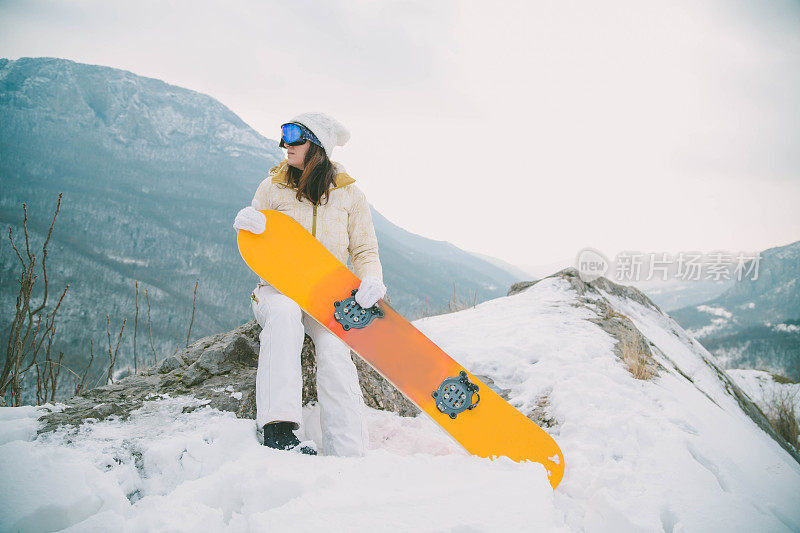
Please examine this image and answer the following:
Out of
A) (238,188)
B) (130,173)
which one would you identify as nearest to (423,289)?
(238,188)

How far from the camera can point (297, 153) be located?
2.46 meters

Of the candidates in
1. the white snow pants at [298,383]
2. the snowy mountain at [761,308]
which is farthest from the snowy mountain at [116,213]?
the snowy mountain at [761,308]

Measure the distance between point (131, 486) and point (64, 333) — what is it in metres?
104

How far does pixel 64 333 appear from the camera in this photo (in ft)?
260

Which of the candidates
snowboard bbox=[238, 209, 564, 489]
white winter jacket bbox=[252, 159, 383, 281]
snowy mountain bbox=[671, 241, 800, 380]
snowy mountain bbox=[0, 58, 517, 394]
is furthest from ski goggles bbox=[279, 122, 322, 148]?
snowy mountain bbox=[671, 241, 800, 380]

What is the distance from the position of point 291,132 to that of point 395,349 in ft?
4.83

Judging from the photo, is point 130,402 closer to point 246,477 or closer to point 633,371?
point 246,477

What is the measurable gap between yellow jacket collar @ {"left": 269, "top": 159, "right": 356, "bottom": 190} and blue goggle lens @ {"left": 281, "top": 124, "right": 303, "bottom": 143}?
15 centimetres

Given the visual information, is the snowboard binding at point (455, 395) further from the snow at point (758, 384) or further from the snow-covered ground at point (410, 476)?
the snow at point (758, 384)

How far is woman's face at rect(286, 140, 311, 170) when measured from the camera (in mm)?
2453

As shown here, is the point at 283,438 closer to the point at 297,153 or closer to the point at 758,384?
the point at 297,153

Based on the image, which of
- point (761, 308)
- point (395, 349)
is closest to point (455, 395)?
point (395, 349)

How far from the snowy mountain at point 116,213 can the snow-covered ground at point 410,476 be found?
82.4 metres

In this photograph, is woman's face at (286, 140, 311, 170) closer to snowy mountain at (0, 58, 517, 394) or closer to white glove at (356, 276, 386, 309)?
white glove at (356, 276, 386, 309)
